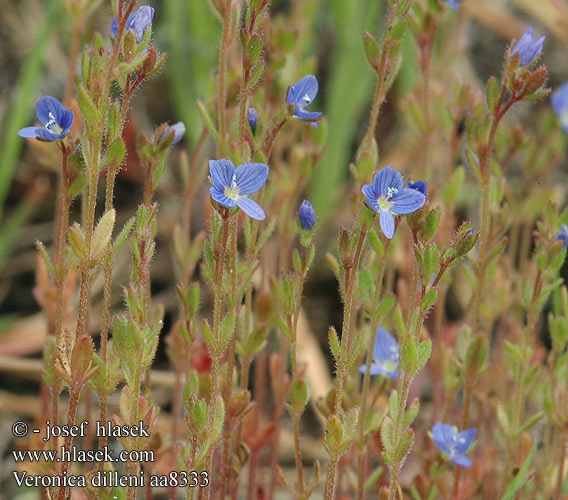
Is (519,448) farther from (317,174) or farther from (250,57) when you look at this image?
(317,174)

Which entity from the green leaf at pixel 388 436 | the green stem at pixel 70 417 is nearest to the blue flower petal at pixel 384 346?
the green leaf at pixel 388 436

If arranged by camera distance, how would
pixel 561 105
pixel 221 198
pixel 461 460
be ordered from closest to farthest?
pixel 221 198 → pixel 461 460 → pixel 561 105

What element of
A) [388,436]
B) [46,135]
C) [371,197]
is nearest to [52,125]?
[46,135]

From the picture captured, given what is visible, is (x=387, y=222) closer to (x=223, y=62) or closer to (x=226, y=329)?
(x=226, y=329)

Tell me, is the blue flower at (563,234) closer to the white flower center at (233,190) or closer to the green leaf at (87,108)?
the white flower center at (233,190)

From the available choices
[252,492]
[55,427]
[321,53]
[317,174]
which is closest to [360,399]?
[252,492]

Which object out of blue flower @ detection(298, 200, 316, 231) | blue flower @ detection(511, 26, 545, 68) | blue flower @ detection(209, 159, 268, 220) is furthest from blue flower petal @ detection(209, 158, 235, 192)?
blue flower @ detection(511, 26, 545, 68)

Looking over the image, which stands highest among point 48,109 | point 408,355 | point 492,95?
point 492,95
